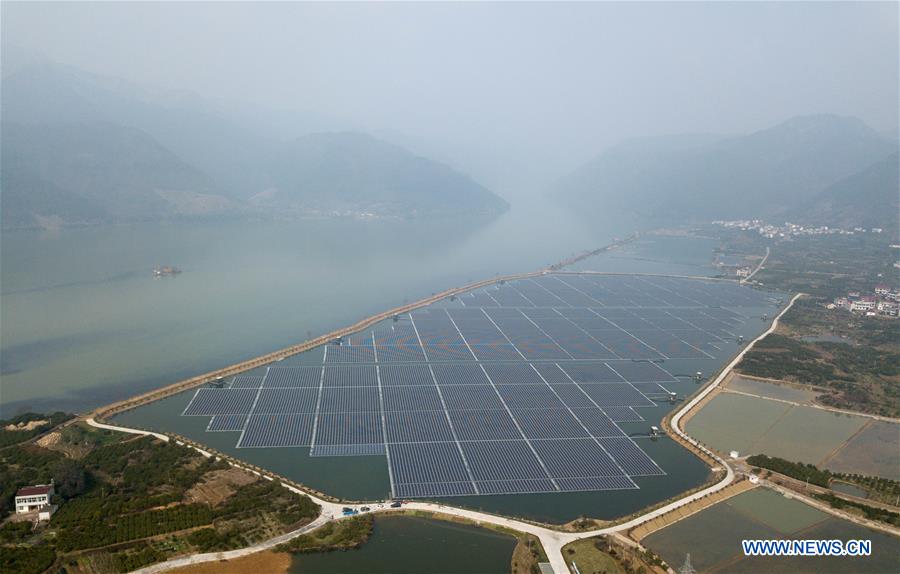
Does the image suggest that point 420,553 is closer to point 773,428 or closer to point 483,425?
point 483,425

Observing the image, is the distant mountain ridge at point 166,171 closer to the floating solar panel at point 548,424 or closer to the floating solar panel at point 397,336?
the floating solar panel at point 397,336

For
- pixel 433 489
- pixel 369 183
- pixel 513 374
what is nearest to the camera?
pixel 433 489

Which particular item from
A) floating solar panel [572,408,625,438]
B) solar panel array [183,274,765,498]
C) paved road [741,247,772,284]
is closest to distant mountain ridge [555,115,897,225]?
paved road [741,247,772,284]

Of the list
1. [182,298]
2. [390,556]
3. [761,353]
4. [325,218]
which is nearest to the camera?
[390,556]

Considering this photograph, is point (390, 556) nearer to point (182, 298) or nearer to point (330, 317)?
point (330, 317)

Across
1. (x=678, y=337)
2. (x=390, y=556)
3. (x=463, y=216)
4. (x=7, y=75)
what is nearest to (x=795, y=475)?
(x=390, y=556)

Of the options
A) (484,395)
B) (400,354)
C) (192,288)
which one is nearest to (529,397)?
(484,395)
